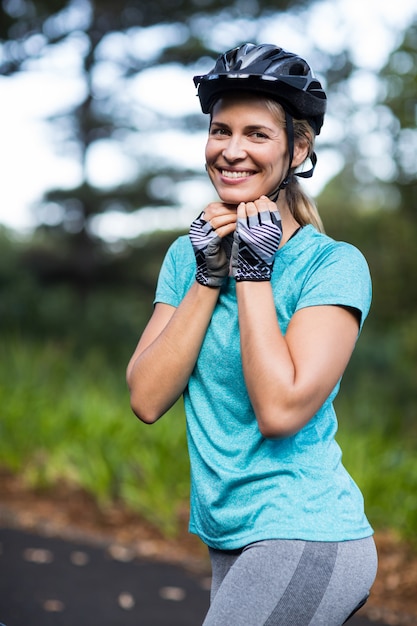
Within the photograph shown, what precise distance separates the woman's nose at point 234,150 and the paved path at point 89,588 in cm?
307

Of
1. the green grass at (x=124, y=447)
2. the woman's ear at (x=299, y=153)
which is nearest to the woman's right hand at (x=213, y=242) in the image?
the woman's ear at (x=299, y=153)

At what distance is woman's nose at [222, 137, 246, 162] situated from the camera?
212 centimetres

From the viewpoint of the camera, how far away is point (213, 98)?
7.33ft

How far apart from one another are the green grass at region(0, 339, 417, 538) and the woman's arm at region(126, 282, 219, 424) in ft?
11.3

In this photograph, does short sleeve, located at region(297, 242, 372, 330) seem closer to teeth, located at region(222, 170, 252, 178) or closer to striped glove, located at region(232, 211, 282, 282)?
striped glove, located at region(232, 211, 282, 282)

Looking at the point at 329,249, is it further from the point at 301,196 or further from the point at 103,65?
the point at 103,65

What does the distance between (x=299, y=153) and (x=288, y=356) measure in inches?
25.8

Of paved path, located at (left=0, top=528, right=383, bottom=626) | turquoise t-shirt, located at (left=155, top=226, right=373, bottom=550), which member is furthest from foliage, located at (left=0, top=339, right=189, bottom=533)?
turquoise t-shirt, located at (left=155, top=226, right=373, bottom=550)

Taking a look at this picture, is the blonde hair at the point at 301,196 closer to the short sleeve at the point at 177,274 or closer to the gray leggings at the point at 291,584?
the short sleeve at the point at 177,274

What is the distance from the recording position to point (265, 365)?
1870 millimetres

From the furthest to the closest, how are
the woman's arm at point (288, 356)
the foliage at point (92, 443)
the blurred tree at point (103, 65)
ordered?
the blurred tree at point (103, 65), the foliage at point (92, 443), the woman's arm at point (288, 356)

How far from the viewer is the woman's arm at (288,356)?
1863 millimetres

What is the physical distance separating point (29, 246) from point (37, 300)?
233 centimetres

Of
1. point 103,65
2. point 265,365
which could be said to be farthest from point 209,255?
point 103,65
